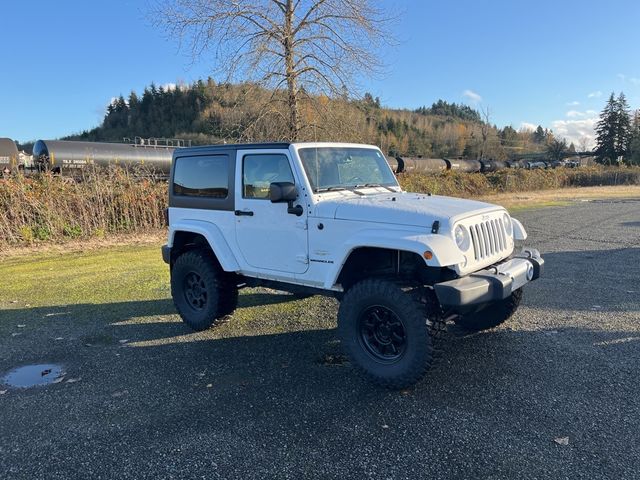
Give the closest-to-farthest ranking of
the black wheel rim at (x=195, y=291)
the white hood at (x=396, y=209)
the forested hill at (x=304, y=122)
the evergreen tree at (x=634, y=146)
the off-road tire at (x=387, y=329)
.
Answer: the off-road tire at (x=387, y=329), the white hood at (x=396, y=209), the black wheel rim at (x=195, y=291), the forested hill at (x=304, y=122), the evergreen tree at (x=634, y=146)

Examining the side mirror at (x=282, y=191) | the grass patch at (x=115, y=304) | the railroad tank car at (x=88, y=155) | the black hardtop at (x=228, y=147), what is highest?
the railroad tank car at (x=88, y=155)

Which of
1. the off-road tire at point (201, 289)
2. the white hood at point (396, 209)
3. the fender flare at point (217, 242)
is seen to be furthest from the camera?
the off-road tire at point (201, 289)

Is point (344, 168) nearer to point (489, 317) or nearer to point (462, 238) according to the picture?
point (462, 238)

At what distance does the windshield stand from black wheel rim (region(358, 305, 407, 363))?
1.30m

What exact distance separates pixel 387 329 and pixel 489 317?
5.97 feet

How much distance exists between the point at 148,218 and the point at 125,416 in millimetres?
10816

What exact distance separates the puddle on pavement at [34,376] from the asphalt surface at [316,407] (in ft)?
0.35

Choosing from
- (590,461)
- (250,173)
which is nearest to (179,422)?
(250,173)

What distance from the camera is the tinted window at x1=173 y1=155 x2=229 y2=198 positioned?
5031 millimetres

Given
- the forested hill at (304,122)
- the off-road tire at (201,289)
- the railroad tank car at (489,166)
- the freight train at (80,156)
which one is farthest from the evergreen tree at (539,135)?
the off-road tire at (201,289)

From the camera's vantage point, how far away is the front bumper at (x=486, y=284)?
352 centimetres

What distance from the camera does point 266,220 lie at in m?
4.59

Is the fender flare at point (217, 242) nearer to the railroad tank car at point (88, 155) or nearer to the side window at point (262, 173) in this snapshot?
the side window at point (262, 173)

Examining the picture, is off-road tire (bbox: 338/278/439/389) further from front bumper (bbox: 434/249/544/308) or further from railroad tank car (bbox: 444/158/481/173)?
railroad tank car (bbox: 444/158/481/173)
